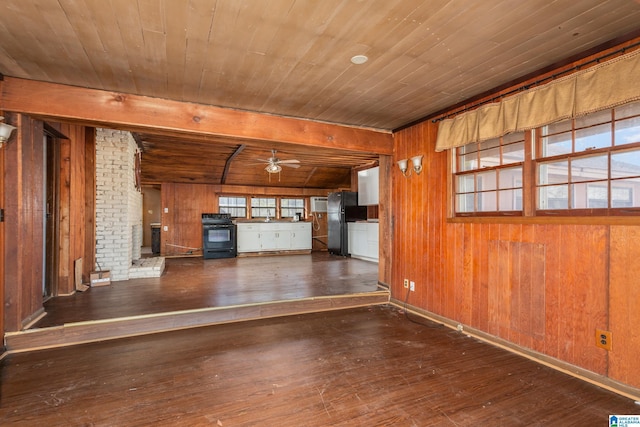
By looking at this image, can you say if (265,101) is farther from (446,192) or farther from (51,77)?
(446,192)

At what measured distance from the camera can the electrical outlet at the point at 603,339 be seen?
6.98 ft

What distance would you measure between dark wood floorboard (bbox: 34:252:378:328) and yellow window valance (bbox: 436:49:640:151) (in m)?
2.50

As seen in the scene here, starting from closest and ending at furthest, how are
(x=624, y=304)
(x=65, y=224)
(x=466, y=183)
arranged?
1. (x=624, y=304)
2. (x=466, y=183)
3. (x=65, y=224)

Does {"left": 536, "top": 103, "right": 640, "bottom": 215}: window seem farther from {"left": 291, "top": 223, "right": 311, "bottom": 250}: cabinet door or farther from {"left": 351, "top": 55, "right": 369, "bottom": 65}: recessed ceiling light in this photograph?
{"left": 291, "top": 223, "right": 311, "bottom": 250}: cabinet door

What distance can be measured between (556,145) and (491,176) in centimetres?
61

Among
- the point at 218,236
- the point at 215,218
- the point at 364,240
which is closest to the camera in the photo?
the point at 364,240

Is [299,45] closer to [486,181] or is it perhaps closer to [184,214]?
[486,181]

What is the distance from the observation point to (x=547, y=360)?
8.09 feet

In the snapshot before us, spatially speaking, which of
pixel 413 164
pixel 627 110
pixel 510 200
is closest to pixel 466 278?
pixel 510 200

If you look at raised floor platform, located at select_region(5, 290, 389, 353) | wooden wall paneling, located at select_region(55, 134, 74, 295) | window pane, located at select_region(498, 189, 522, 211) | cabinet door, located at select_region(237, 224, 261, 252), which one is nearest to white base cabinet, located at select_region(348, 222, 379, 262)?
cabinet door, located at select_region(237, 224, 261, 252)

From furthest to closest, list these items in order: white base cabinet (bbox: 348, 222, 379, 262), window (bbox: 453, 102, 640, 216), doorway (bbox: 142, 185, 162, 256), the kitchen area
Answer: doorway (bbox: 142, 185, 162, 256) → the kitchen area → white base cabinet (bbox: 348, 222, 379, 262) → window (bbox: 453, 102, 640, 216)

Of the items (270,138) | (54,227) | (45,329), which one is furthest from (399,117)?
(54,227)

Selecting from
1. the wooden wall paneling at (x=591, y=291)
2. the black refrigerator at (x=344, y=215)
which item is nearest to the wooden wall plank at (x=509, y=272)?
the wooden wall paneling at (x=591, y=291)

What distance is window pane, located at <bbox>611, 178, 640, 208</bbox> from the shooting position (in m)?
2.04
